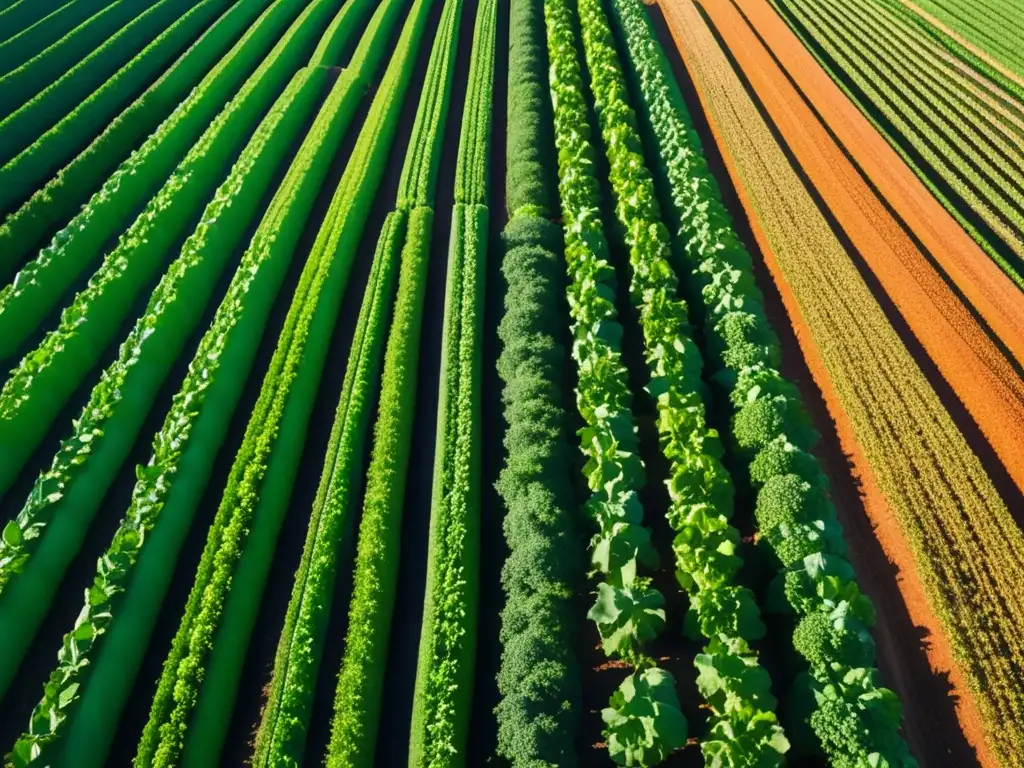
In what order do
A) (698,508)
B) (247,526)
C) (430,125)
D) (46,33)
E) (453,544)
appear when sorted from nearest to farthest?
(698,508)
(453,544)
(247,526)
(430,125)
(46,33)

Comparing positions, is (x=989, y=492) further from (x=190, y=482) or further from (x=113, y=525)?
(x=113, y=525)

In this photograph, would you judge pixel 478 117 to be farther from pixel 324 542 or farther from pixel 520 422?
pixel 324 542

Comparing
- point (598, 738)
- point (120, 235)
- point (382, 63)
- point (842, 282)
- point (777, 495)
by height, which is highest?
point (382, 63)

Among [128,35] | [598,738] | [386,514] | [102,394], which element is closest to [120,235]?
[102,394]

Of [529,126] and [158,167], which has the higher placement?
[529,126]

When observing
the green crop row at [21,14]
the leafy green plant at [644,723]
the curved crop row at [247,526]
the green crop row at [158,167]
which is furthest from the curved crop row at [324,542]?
the green crop row at [21,14]

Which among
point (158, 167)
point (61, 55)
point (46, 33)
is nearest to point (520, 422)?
point (158, 167)
